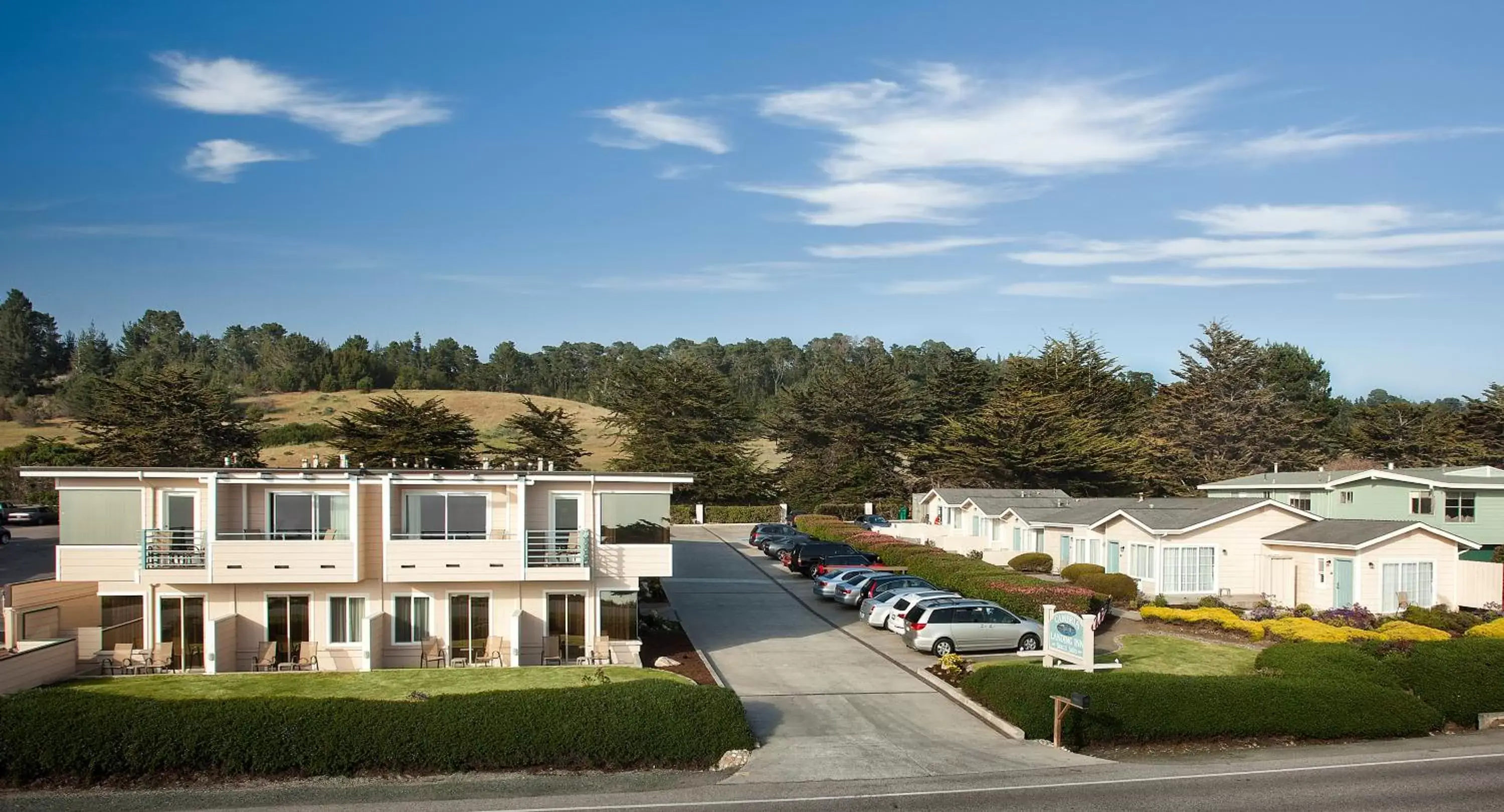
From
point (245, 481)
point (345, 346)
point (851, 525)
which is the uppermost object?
point (345, 346)

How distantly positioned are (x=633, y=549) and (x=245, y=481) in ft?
34.5

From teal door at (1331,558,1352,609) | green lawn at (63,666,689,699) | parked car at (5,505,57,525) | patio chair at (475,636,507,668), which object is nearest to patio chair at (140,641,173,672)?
green lawn at (63,666,689,699)

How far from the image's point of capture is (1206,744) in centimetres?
2283

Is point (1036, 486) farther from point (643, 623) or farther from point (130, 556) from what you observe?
point (130, 556)

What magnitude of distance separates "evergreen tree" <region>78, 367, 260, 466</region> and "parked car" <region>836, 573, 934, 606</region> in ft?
152

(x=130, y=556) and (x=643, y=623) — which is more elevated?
(x=130, y=556)

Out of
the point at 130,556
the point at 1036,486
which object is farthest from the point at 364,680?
the point at 1036,486

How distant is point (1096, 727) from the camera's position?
2247cm

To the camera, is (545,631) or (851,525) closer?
(545,631)

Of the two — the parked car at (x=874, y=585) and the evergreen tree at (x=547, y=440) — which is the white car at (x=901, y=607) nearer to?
the parked car at (x=874, y=585)

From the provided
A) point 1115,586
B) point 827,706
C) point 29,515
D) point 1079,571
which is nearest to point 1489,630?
point 1115,586

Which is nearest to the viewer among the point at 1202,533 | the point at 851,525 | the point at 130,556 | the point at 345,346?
the point at 130,556

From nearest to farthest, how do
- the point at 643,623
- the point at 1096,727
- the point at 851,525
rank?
the point at 1096,727, the point at 643,623, the point at 851,525

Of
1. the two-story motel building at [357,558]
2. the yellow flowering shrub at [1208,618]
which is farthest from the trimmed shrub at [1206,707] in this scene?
the two-story motel building at [357,558]
